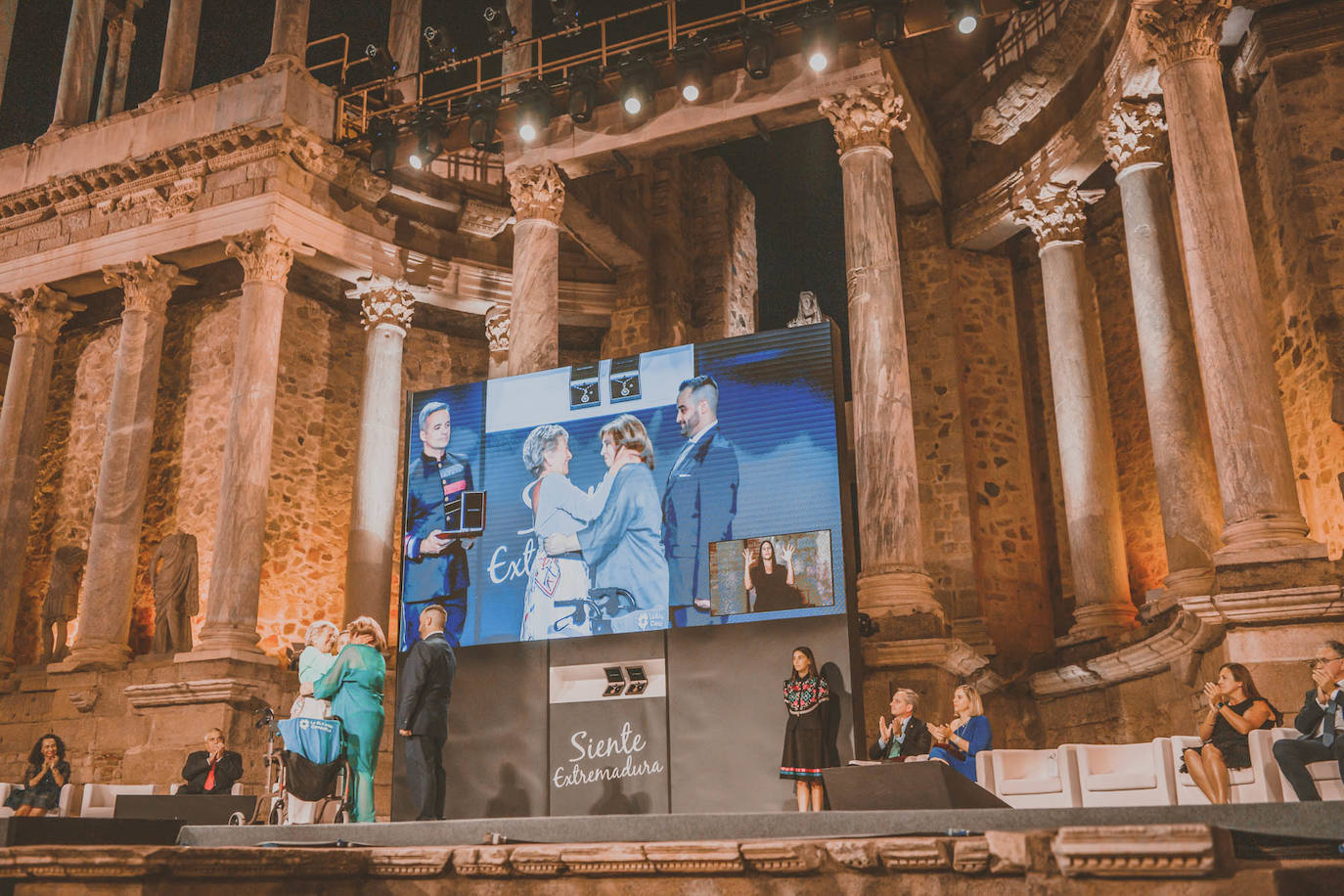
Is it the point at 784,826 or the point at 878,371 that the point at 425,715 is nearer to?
the point at 784,826

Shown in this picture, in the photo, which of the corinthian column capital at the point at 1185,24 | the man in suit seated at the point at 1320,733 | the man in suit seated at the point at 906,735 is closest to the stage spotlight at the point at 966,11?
the corinthian column capital at the point at 1185,24

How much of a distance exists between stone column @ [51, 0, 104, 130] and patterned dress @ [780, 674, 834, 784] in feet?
49.2

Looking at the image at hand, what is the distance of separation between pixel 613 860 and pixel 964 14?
10.4 metres

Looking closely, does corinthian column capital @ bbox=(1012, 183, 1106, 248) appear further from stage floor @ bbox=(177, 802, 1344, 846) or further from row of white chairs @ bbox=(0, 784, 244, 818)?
stage floor @ bbox=(177, 802, 1344, 846)

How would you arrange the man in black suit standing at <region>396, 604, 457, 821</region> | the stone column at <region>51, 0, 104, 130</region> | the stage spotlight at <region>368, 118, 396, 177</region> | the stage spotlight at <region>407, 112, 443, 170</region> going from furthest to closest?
the stone column at <region>51, 0, 104, 130</region> → the stage spotlight at <region>368, 118, 396, 177</region> → the stage spotlight at <region>407, 112, 443, 170</region> → the man in black suit standing at <region>396, 604, 457, 821</region>

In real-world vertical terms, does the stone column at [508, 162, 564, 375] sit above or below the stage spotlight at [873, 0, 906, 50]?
below

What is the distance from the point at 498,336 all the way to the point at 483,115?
4044 mm

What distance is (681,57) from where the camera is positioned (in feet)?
44.3

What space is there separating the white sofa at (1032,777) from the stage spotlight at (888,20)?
25.8 ft

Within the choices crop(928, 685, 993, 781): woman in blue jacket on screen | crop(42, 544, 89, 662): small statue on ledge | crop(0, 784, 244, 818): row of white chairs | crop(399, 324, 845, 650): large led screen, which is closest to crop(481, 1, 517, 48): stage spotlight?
crop(399, 324, 845, 650): large led screen

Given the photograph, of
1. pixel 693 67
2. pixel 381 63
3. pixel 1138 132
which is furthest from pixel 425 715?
pixel 381 63

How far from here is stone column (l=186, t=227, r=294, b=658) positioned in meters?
14.0

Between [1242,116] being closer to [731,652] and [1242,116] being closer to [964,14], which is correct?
[964,14]

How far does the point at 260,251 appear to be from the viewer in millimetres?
15289
